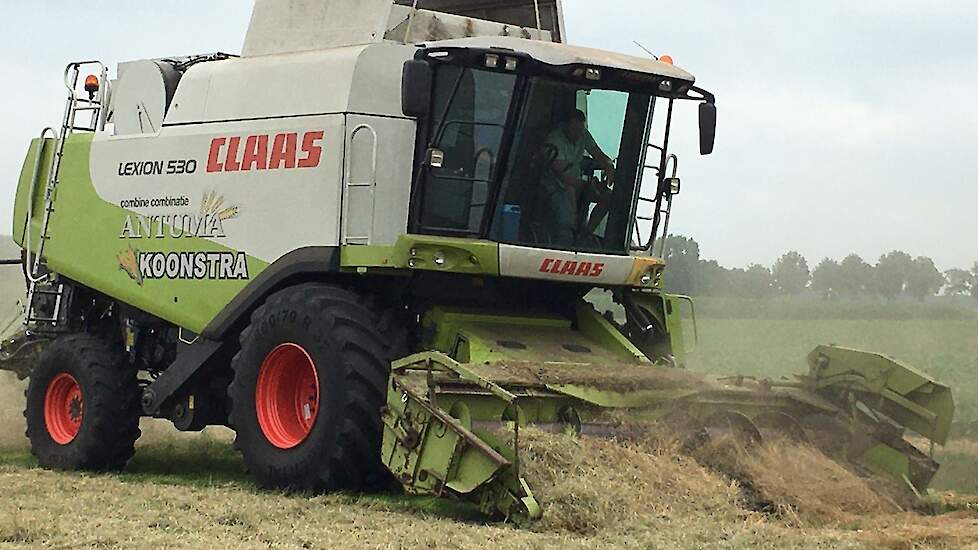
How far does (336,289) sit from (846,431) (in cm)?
310

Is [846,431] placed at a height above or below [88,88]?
below

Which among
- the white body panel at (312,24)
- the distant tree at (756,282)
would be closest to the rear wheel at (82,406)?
the white body panel at (312,24)

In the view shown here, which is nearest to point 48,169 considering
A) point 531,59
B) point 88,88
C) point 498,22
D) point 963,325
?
point 88,88

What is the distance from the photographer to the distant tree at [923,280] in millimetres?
15672

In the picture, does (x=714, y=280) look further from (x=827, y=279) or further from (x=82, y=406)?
(x=82, y=406)

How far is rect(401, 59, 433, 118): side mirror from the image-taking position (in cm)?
830

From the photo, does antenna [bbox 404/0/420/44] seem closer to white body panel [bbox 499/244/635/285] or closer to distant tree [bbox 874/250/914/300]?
white body panel [bbox 499/244/635/285]

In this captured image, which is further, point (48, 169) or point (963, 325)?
point (963, 325)

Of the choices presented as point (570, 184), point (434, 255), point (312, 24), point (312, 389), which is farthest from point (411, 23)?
point (312, 389)

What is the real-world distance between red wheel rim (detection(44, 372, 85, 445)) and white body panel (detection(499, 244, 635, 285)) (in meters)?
3.94

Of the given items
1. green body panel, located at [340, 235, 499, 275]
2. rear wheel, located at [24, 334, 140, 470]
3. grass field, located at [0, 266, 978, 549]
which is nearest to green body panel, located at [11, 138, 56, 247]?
rear wheel, located at [24, 334, 140, 470]

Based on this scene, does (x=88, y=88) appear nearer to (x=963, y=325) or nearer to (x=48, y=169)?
(x=48, y=169)

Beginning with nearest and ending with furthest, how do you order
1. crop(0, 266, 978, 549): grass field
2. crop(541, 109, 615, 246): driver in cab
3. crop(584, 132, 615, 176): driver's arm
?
1. crop(0, 266, 978, 549): grass field
2. crop(541, 109, 615, 246): driver in cab
3. crop(584, 132, 615, 176): driver's arm

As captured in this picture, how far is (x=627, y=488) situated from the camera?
22.5ft
